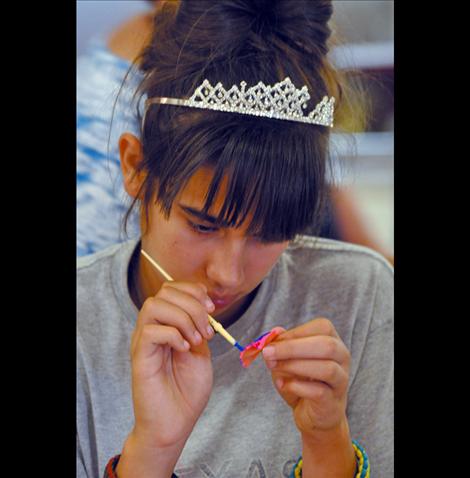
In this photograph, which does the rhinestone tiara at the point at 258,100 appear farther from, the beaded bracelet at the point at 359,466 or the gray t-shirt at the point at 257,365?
the beaded bracelet at the point at 359,466

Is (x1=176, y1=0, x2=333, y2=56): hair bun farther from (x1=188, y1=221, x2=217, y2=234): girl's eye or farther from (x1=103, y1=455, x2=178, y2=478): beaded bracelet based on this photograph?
(x1=103, y1=455, x2=178, y2=478): beaded bracelet

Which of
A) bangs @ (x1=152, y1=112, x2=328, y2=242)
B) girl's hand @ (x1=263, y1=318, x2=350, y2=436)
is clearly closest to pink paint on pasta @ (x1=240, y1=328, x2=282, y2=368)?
girl's hand @ (x1=263, y1=318, x2=350, y2=436)

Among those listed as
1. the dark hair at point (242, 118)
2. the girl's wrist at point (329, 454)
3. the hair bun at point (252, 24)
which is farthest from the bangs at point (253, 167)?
the girl's wrist at point (329, 454)

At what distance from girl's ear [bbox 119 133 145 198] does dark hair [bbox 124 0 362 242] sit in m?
0.01

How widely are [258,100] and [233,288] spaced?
241mm

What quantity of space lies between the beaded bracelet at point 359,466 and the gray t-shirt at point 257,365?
2 cm

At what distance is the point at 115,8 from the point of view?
3.02ft

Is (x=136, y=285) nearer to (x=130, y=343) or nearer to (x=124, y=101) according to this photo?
(x=130, y=343)

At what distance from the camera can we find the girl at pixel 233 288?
0.80 m

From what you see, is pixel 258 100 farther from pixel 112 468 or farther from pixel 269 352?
pixel 112 468

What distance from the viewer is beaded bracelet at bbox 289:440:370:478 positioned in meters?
0.88

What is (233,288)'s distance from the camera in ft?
2.81

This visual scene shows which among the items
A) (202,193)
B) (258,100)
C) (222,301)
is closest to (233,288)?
(222,301)

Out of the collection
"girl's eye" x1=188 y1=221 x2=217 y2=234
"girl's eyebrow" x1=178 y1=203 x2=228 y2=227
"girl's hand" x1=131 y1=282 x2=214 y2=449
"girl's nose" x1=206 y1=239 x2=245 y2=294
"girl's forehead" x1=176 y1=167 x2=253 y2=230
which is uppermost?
"girl's forehead" x1=176 y1=167 x2=253 y2=230
